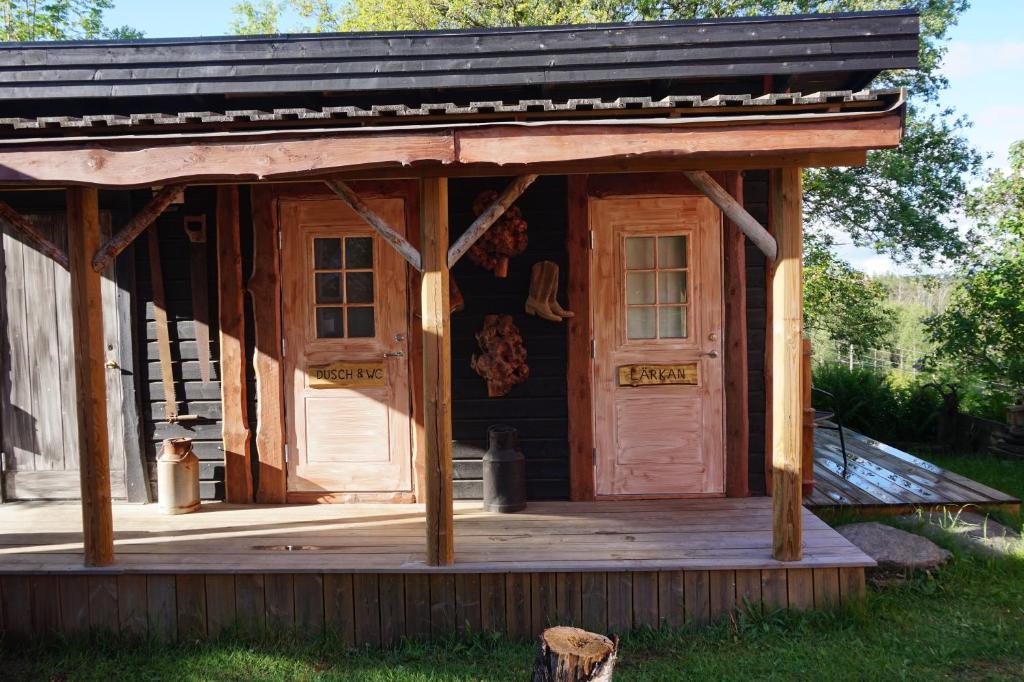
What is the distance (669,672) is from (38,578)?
3.38m

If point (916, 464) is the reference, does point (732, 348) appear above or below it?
above

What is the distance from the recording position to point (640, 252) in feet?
18.3

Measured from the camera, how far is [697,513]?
521 centimetres

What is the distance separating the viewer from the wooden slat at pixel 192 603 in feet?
14.2

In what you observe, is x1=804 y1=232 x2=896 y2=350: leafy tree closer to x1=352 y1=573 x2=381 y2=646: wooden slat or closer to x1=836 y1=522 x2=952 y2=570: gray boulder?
x1=836 y1=522 x2=952 y2=570: gray boulder

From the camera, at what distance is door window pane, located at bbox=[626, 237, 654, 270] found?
5.58m

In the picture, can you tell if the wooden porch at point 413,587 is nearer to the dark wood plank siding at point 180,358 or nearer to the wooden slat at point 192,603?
the wooden slat at point 192,603

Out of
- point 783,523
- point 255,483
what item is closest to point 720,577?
point 783,523

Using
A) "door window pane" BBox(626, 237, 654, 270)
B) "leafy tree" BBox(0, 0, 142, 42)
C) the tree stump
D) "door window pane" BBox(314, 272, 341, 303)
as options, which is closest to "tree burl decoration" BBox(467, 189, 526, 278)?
"door window pane" BBox(626, 237, 654, 270)

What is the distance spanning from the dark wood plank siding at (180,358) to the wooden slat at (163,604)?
1.48 m

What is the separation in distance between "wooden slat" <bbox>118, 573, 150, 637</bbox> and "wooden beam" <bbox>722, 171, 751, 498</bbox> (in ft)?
12.2

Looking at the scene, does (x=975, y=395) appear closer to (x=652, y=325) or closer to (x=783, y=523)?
(x=652, y=325)

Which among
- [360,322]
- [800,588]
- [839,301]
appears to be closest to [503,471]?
[360,322]

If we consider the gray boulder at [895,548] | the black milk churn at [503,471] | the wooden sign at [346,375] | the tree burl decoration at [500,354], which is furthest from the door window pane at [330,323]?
the gray boulder at [895,548]
